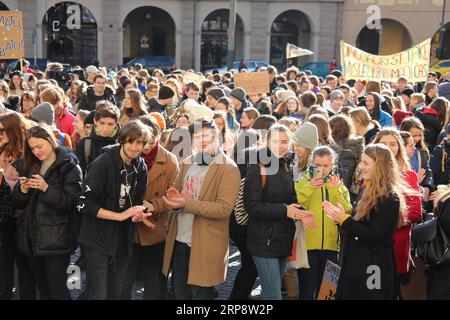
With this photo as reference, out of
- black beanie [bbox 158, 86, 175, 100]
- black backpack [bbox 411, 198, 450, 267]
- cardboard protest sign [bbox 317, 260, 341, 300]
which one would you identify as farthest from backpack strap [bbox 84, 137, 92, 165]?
black beanie [bbox 158, 86, 175, 100]

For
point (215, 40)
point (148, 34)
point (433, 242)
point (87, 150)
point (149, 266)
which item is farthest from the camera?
point (148, 34)

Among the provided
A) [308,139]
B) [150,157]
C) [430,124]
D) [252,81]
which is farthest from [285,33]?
[150,157]

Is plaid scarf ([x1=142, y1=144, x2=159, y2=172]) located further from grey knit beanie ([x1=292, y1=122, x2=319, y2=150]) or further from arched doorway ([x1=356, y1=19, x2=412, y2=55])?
arched doorway ([x1=356, y1=19, x2=412, y2=55])

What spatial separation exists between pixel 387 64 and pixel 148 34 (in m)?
29.1

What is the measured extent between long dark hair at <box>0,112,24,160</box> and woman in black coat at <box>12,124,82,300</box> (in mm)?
460

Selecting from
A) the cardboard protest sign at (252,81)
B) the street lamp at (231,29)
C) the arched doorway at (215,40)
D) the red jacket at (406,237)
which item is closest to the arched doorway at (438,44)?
the arched doorway at (215,40)

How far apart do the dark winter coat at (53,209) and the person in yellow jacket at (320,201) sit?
1.87m

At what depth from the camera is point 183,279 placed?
17.5 ft

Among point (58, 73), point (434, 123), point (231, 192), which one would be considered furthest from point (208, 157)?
point (58, 73)

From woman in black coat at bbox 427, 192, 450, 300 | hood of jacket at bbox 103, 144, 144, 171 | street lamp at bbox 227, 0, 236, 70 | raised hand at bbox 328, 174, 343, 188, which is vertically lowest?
woman in black coat at bbox 427, 192, 450, 300

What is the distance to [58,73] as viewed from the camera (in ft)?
50.1

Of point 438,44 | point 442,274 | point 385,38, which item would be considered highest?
point 385,38

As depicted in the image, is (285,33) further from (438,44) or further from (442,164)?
(442,164)

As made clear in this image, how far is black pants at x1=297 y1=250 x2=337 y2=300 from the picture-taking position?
5527mm
